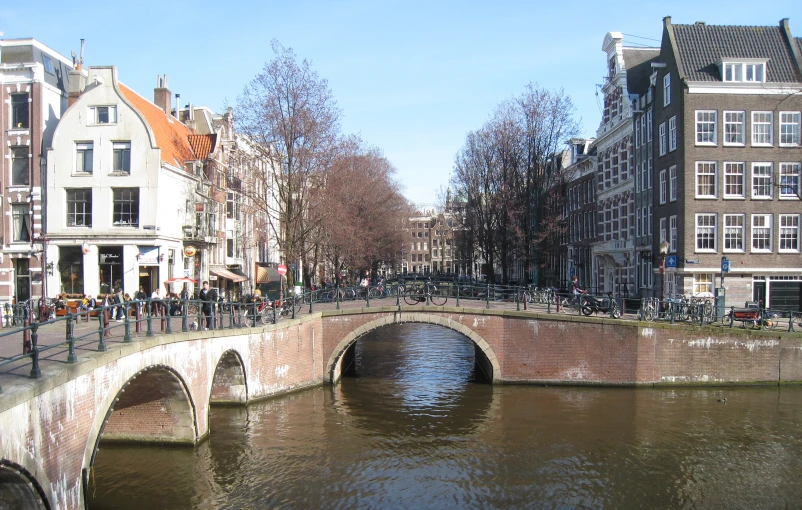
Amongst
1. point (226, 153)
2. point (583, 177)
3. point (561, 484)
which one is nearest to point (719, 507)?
point (561, 484)

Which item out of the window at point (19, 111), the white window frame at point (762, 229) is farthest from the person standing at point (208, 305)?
the white window frame at point (762, 229)

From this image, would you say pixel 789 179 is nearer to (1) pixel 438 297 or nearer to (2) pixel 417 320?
(1) pixel 438 297

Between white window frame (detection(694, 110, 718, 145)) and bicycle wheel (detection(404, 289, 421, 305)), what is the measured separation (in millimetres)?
16032

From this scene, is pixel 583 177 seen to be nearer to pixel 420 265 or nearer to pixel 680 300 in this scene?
pixel 680 300

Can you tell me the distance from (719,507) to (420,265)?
11337cm

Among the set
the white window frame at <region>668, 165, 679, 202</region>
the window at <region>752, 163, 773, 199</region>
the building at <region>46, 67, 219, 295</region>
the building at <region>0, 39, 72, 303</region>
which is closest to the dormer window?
the window at <region>752, 163, 773, 199</region>

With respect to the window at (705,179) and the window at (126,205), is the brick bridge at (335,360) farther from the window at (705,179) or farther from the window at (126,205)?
the window at (126,205)

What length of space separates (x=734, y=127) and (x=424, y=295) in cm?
1784

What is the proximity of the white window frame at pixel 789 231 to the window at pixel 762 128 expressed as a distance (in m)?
3.69

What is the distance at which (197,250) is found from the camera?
37.7 metres

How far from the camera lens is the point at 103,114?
31500 millimetres

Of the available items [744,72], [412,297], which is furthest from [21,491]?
[744,72]

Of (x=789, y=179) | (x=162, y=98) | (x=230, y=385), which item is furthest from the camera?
(x=162, y=98)

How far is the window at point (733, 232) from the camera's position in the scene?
33.3 meters
